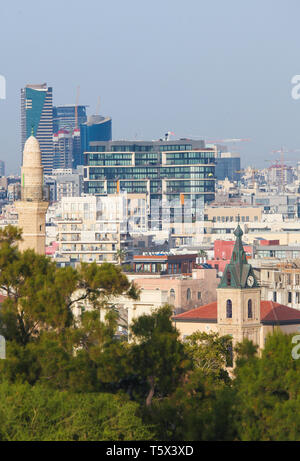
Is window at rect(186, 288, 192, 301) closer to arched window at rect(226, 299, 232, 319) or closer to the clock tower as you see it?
the clock tower

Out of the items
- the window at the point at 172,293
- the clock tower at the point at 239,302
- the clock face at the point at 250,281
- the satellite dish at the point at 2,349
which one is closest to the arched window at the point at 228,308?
the clock tower at the point at 239,302

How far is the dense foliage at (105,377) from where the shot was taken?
44406 mm

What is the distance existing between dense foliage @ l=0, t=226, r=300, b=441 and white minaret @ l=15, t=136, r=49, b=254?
19.7 m

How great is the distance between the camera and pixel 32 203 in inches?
2822

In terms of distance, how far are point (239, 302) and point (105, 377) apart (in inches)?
1170

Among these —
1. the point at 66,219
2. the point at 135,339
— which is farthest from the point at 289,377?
the point at 66,219

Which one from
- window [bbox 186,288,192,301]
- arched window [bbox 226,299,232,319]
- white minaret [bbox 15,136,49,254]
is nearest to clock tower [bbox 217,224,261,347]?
arched window [bbox 226,299,232,319]

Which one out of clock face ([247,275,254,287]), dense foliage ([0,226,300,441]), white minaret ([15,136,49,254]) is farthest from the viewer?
clock face ([247,275,254,287])

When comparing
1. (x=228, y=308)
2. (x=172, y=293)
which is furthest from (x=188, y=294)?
(x=228, y=308)

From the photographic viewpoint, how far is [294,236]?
18112 centimetres

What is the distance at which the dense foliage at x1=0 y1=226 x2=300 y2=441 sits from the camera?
44406 mm

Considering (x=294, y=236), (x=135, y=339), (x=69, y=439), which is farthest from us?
(x=294, y=236)

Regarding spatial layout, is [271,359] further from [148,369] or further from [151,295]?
[151,295]
